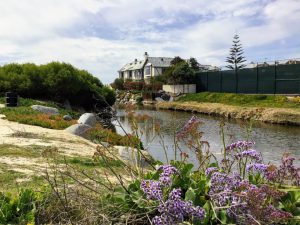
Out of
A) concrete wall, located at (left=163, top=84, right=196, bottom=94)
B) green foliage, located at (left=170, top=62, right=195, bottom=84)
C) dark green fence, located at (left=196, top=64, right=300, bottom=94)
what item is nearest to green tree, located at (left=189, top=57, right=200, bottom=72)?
green foliage, located at (left=170, top=62, right=195, bottom=84)

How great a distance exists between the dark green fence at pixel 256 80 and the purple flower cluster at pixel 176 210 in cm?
3562

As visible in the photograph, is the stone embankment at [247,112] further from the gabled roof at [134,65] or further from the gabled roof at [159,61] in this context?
the gabled roof at [134,65]

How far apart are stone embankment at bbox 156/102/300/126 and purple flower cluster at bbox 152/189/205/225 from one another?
19.8 meters

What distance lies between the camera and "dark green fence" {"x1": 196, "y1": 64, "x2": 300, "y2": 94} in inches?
1462

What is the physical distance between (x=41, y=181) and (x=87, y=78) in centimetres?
3053

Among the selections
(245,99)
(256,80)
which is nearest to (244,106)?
(245,99)

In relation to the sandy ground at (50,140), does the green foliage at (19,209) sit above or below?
above

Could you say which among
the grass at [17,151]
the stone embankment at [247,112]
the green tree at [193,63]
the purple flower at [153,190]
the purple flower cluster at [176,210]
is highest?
the green tree at [193,63]

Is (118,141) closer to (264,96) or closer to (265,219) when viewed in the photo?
(265,219)

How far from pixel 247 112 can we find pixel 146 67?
2247 inches

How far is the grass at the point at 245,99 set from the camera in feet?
113

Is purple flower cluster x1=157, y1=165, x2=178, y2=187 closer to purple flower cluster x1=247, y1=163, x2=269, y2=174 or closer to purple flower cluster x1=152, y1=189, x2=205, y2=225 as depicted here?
purple flower cluster x1=152, y1=189, x2=205, y2=225

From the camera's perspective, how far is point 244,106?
37.6 m

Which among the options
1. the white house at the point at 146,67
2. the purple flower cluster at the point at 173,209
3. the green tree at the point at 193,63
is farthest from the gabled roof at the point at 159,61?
the purple flower cluster at the point at 173,209
